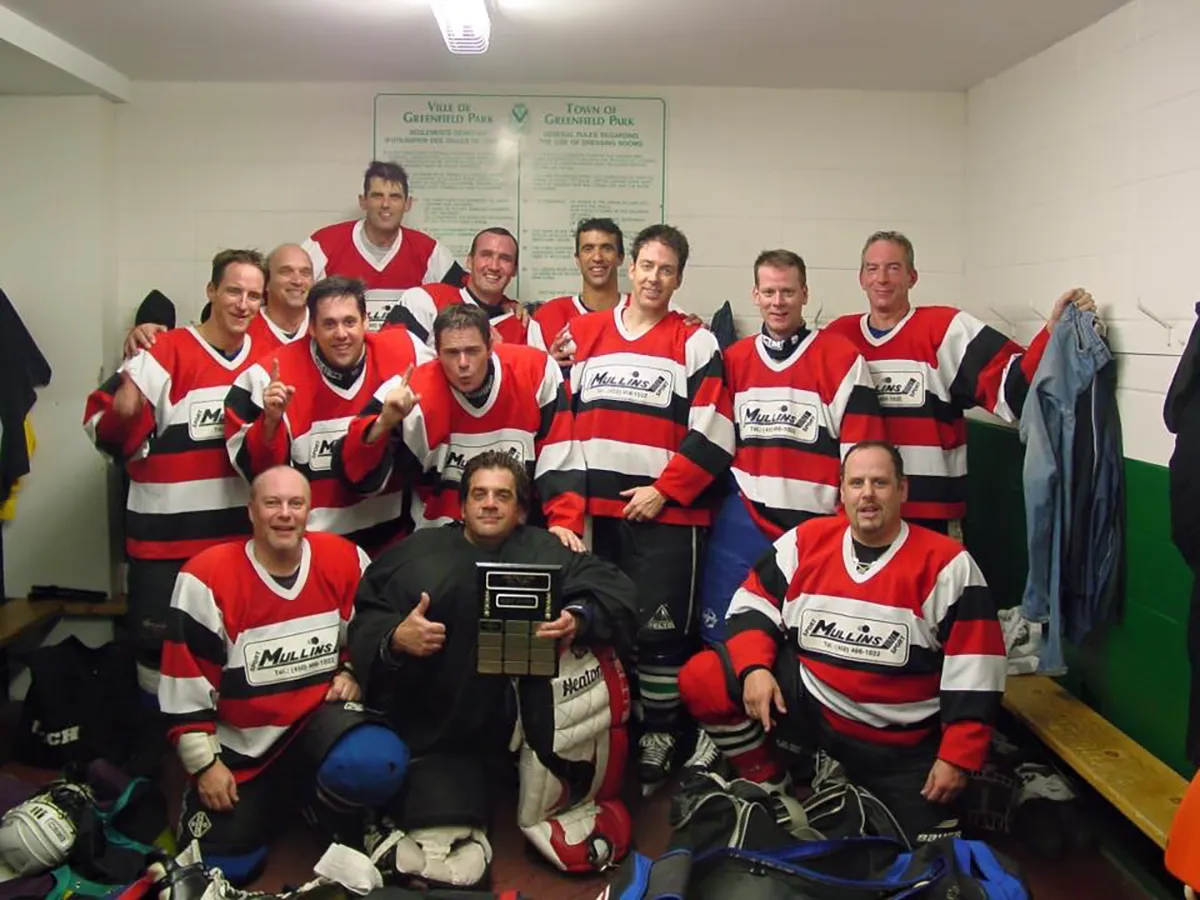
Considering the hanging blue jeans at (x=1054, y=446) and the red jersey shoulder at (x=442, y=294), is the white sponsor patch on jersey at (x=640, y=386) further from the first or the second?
the hanging blue jeans at (x=1054, y=446)

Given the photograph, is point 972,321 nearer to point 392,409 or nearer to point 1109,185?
point 1109,185

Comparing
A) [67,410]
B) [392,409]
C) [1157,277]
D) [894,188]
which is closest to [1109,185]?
[1157,277]

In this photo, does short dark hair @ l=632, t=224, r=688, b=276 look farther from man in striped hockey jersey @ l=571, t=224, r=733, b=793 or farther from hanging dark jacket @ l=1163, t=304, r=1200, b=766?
hanging dark jacket @ l=1163, t=304, r=1200, b=766

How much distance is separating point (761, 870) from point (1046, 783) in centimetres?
106

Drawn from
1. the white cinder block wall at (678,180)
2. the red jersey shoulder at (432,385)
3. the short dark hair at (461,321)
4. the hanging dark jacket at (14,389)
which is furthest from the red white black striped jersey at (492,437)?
the hanging dark jacket at (14,389)

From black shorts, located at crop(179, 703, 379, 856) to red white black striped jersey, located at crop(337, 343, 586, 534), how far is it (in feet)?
2.21

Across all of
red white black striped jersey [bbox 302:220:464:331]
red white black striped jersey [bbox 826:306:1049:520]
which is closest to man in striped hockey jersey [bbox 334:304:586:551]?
red white black striped jersey [bbox 302:220:464:331]

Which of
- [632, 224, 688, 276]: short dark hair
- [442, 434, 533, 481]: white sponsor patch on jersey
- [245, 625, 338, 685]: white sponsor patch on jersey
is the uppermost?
[632, 224, 688, 276]: short dark hair

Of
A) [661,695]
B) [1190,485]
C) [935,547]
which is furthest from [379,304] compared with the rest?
[1190,485]

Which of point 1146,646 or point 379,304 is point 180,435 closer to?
point 379,304

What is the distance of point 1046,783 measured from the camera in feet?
9.31

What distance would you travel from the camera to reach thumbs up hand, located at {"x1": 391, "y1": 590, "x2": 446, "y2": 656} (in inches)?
103

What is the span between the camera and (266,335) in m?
3.15

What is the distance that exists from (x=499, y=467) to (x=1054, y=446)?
1.56m
